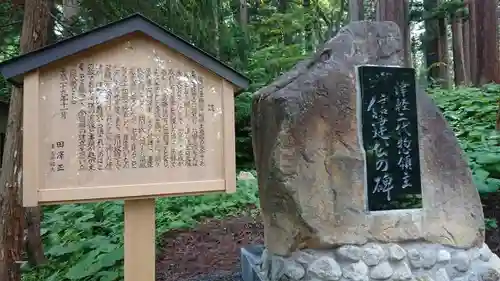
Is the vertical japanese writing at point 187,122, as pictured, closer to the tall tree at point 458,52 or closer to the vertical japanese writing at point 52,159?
the vertical japanese writing at point 52,159

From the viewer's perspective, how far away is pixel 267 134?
129 inches

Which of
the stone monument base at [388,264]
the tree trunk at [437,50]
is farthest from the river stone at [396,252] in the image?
the tree trunk at [437,50]

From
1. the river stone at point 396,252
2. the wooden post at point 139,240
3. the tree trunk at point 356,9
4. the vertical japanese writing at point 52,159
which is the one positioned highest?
the tree trunk at point 356,9

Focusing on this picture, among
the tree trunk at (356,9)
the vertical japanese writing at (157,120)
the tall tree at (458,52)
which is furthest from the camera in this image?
the tall tree at (458,52)

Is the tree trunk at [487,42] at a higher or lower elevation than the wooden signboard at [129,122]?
higher

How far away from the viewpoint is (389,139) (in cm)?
332

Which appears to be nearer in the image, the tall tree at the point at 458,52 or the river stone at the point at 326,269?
the river stone at the point at 326,269

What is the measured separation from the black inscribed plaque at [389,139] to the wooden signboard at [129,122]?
114cm

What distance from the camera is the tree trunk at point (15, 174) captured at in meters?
4.09

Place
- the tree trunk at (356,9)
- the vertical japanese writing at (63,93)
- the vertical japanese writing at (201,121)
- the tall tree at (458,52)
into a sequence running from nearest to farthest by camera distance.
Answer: the vertical japanese writing at (63,93), the vertical japanese writing at (201,121), the tree trunk at (356,9), the tall tree at (458,52)

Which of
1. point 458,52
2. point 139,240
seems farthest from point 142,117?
point 458,52

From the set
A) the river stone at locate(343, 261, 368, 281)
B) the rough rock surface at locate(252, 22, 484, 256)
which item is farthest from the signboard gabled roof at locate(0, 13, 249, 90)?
the river stone at locate(343, 261, 368, 281)

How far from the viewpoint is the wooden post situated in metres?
2.68

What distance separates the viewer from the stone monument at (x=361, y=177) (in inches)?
122
